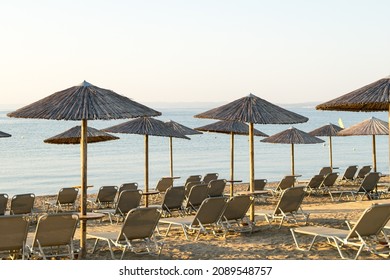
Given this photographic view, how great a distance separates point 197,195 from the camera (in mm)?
10234

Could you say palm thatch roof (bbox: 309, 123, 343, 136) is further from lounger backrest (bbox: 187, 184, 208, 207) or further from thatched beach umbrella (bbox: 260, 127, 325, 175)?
lounger backrest (bbox: 187, 184, 208, 207)

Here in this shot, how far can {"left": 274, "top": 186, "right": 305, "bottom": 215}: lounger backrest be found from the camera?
9016mm

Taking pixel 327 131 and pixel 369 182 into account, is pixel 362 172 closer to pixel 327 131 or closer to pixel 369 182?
pixel 327 131

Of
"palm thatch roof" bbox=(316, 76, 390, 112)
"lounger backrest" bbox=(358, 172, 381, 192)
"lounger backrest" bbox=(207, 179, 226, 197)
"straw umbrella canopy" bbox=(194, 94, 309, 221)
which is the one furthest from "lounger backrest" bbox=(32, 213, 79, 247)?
"lounger backrest" bbox=(358, 172, 381, 192)

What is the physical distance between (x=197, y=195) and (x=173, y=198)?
0.39 meters

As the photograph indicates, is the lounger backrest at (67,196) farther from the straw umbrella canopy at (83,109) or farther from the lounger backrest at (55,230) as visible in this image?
the lounger backrest at (55,230)

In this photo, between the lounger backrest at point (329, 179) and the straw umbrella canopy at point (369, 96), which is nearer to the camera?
the straw umbrella canopy at point (369, 96)

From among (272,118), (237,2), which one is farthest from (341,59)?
(272,118)

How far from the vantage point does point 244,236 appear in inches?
340

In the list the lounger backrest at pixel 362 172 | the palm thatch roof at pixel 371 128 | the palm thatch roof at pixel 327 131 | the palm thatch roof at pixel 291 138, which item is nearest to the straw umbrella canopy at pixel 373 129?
the palm thatch roof at pixel 371 128

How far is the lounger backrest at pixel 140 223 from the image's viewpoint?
276 inches

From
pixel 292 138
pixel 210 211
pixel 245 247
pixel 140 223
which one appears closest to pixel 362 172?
pixel 292 138

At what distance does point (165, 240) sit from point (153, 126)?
4607 mm
